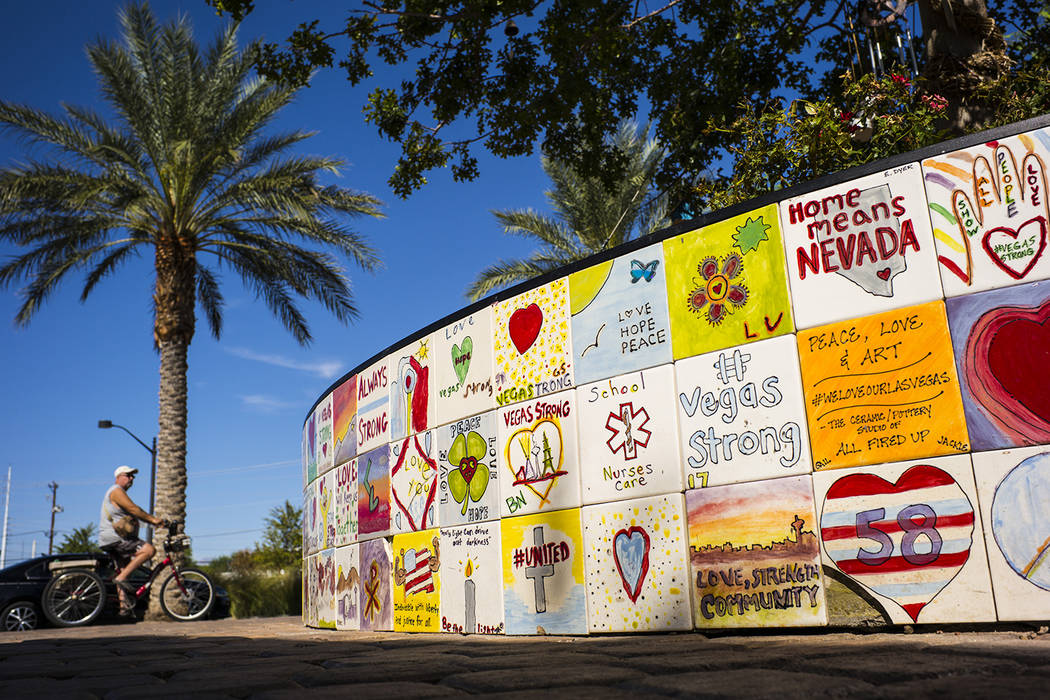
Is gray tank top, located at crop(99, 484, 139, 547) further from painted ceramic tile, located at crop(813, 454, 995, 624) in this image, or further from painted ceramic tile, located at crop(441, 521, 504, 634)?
painted ceramic tile, located at crop(813, 454, 995, 624)

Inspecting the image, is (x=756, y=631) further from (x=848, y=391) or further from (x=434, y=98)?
(x=434, y=98)

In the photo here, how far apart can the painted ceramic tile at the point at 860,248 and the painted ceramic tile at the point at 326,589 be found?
18.9 ft

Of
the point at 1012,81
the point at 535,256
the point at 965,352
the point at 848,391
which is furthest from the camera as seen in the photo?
the point at 535,256

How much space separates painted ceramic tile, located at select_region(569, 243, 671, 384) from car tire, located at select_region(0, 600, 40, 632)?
9.85 m

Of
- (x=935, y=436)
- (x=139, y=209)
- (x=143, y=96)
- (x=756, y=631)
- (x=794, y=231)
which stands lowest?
(x=756, y=631)

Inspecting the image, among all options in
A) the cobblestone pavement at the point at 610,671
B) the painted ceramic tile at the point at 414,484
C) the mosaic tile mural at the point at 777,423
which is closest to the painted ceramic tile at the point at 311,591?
the painted ceramic tile at the point at 414,484

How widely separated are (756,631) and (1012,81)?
19.8 ft

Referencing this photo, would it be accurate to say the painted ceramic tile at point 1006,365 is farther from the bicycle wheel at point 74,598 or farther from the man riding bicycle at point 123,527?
the bicycle wheel at point 74,598

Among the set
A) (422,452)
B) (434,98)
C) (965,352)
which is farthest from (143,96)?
(965,352)

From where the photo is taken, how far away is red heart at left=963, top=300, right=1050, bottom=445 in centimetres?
407

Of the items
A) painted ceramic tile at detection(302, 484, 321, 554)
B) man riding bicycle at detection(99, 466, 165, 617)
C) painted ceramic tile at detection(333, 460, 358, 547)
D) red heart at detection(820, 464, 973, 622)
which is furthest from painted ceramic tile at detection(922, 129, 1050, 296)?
man riding bicycle at detection(99, 466, 165, 617)

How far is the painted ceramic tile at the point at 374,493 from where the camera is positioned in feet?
24.7

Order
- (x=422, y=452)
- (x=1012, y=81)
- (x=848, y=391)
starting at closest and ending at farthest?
(x=848, y=391) → (x=422, y=452) → (x=1012, y=81)

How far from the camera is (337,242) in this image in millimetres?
16547
